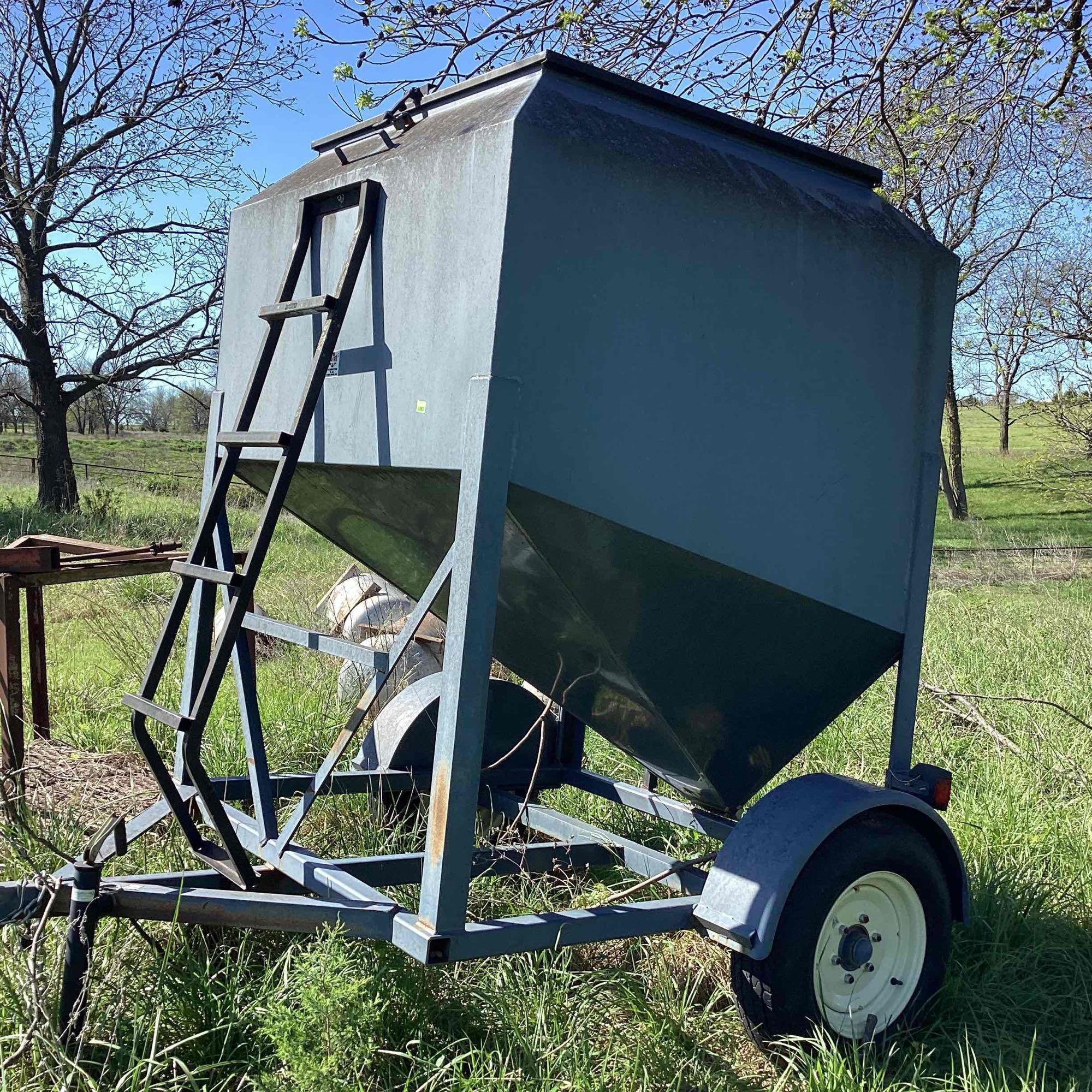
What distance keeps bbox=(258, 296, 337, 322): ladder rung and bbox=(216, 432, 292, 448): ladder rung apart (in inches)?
15.0

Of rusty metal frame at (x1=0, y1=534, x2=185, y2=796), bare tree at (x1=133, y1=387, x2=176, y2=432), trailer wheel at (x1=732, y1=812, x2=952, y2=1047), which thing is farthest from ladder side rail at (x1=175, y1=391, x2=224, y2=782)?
bare tree at (x1=133, y1=387, x2=176, y2=432)

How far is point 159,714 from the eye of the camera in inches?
134

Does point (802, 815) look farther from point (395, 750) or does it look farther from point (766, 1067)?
point (395, 750)

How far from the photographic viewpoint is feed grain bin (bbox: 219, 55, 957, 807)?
10.1 ft

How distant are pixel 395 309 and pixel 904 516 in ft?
6.15

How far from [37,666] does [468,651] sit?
3506mm

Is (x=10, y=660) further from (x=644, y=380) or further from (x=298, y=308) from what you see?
(x=644, y=380)

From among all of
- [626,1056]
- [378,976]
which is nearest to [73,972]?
[378,976]

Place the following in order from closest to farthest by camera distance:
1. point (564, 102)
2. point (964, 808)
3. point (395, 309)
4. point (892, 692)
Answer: point (564, 102) < point (395, 309) < point (964, 808) < point (892, 692)

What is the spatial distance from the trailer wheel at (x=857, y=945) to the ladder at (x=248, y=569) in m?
1.46

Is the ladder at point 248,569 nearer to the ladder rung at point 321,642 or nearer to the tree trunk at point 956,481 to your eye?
the ladder rung at point 321,642

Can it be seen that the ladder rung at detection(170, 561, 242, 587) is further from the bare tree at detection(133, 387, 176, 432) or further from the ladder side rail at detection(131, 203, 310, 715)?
the bare tree at detection(133, 387, 176, 432)

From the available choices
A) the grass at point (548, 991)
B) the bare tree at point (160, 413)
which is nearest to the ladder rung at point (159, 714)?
the grass at point (548, 991)

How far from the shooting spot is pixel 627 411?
322 cm
